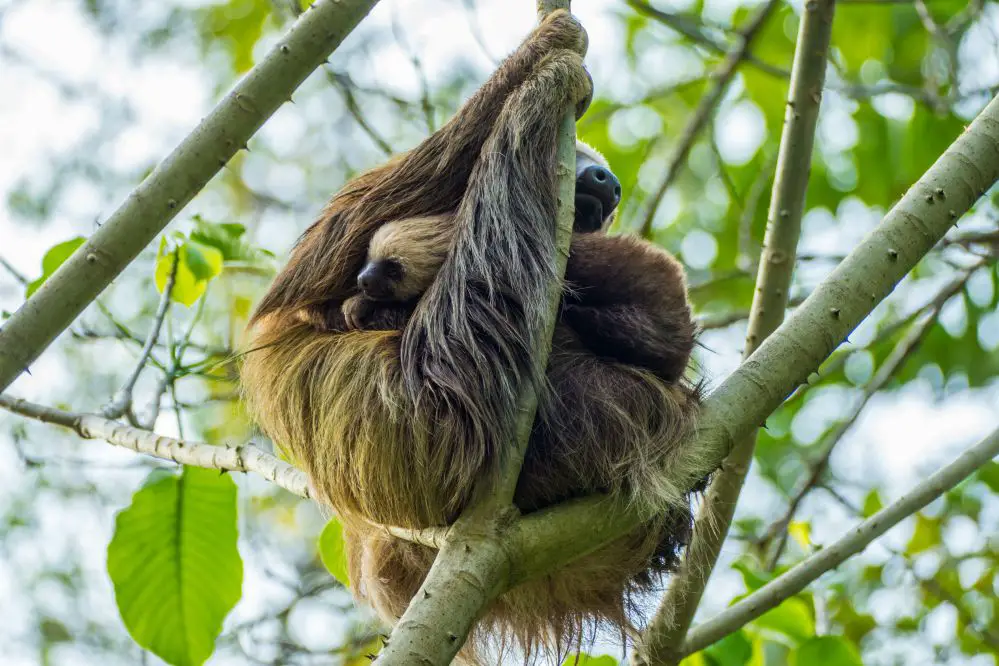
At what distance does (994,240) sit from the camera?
5789 millimetres

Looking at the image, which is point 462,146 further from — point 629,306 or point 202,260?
point 202,260

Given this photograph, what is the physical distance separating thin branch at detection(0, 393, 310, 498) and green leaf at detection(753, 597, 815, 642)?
2.11 meters

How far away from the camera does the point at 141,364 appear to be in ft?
13.8

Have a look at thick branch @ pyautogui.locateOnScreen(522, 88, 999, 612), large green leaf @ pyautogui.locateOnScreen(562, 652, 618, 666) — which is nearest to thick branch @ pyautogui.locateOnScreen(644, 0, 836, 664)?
large green leaf @ pyautogui.locateOnScreen(562, 652, 618, 666)

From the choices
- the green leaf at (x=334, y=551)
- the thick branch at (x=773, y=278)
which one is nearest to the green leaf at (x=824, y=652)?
the thick branch at (x=773, y=278)

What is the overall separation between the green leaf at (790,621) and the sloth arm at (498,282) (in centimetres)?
188

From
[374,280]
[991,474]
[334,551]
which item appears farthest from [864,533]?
[991,474]

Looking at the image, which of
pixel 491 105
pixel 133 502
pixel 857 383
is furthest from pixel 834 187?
pixel 133 502

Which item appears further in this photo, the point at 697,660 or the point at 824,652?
the point at 697,660

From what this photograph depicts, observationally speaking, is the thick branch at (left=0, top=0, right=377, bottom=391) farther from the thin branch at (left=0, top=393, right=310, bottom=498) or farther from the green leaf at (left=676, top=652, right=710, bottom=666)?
the green leaf at (left=676, top=652, right=710, bottom=666)

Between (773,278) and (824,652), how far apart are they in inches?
59.1

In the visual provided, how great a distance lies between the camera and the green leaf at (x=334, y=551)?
14.6ft

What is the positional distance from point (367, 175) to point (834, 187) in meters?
4.59

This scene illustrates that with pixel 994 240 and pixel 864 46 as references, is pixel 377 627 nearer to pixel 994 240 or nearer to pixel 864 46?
pixel 994 240
